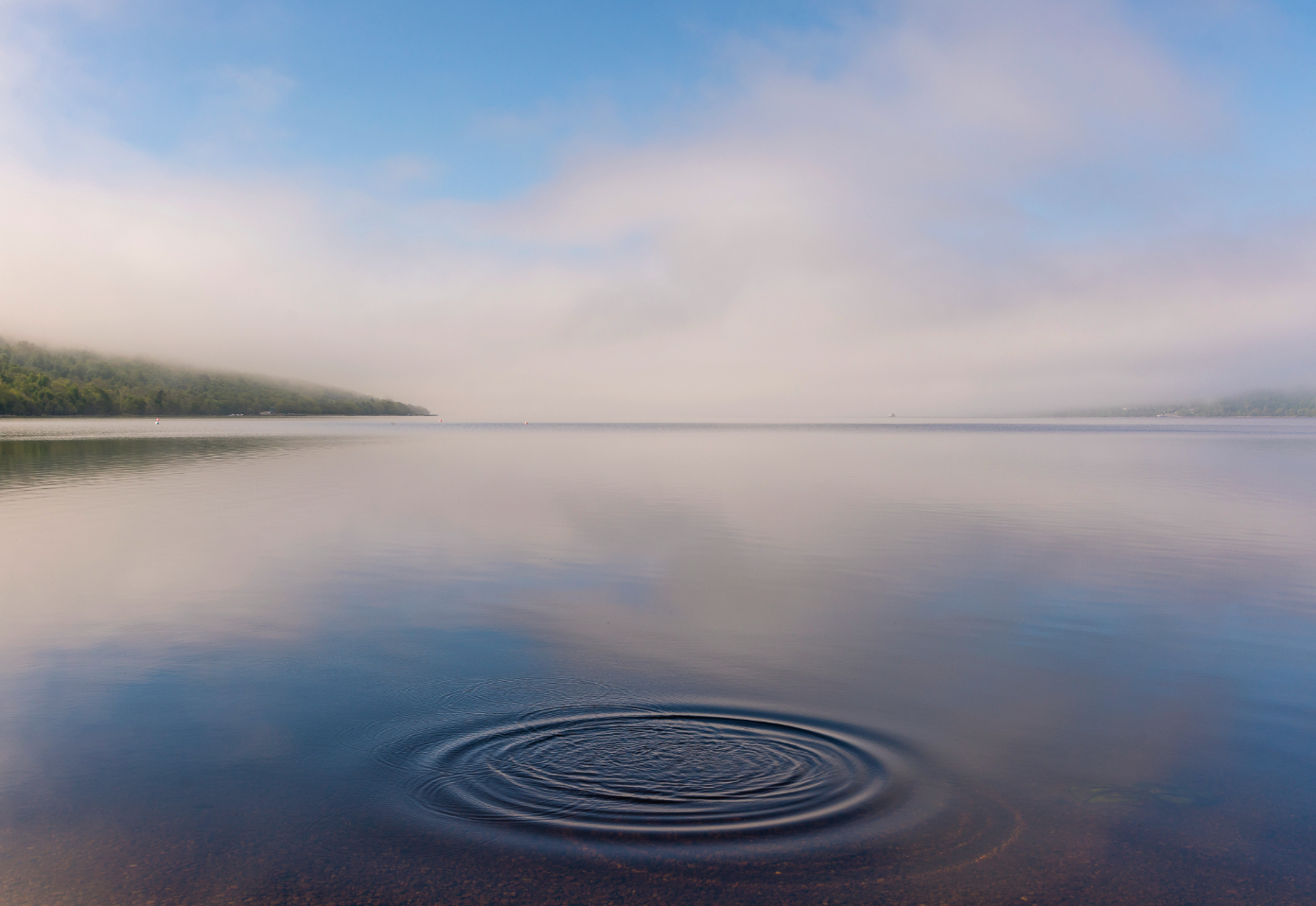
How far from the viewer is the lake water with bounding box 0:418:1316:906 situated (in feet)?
23.1

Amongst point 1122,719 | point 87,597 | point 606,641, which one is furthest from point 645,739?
point 87,597

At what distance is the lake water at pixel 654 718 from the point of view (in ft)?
23.1

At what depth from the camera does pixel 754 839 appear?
24.2ft

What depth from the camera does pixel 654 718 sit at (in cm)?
1028

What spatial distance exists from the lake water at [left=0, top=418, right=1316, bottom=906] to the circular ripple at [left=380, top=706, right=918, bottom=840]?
0.04 meters

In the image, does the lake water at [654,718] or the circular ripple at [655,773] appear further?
the circular ripple at [655,773]

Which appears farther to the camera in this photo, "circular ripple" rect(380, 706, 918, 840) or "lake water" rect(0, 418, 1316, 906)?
"circular ripple" rect(380, 706, 918, 840)

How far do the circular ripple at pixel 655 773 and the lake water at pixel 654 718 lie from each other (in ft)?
0.14

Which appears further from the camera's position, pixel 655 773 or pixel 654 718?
pixel 654 718

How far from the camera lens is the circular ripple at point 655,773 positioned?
7.77 metres

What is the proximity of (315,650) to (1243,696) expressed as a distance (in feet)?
43.7

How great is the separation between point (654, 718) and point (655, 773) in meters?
1.60

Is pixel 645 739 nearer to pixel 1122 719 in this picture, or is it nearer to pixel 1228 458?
pixel 1122 719

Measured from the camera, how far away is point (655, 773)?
8.68 meters
